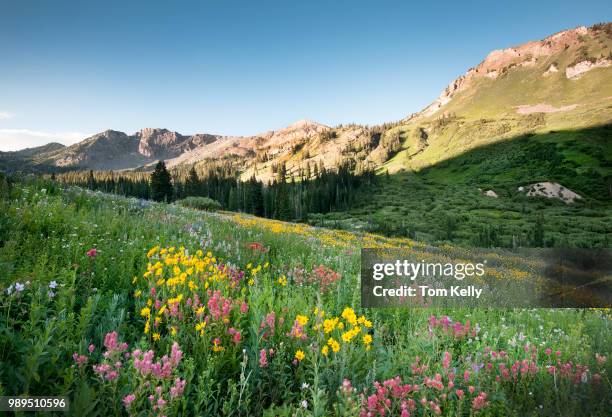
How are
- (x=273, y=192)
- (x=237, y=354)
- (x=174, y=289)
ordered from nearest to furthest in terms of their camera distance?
(x=237, y=354), (x=174, y=289), (x=273, y=192)

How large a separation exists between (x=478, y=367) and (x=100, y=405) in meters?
3.31

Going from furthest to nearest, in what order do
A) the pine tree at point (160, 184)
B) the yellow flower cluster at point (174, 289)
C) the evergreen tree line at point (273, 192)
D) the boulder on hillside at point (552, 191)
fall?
1. the boulder on hillside at point (552, 191)
2. the evergreen tree line at point (273, 192)
3. the pine tree at point (160, 184)
4. the yellow flower cluster at point (174, 289)

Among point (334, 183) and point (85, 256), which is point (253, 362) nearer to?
point (85, 256)

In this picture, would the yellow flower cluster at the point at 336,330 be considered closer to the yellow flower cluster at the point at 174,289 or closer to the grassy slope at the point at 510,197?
the yellow flower cluster at the point at 174,289

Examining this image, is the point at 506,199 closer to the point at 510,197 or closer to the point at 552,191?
the point at 510,197

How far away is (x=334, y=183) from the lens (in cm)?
16088

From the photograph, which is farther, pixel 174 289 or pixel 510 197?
pixel 510 197

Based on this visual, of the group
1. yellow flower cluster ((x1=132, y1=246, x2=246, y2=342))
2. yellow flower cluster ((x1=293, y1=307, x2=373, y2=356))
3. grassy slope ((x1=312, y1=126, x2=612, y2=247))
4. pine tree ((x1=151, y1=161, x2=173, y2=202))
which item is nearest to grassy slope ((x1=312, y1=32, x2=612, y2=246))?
grassy slope ((x1=312, y1=126, x2=612, y2=247))

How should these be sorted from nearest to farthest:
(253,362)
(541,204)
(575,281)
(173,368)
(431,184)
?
1. (173,368)
2. (253,362)
3. (575,281)
4. (541,204)
5. (431,184)

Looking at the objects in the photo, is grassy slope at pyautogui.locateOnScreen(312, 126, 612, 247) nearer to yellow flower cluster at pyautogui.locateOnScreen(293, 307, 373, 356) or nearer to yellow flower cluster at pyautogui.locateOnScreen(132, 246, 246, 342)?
yellow flower cluster at pyautogui.locateOnScreen(132, 246, 246, 342)

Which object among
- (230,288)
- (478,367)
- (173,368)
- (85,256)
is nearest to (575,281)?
(478,367)

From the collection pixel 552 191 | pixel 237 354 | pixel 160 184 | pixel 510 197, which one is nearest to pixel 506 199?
pixel 510 197

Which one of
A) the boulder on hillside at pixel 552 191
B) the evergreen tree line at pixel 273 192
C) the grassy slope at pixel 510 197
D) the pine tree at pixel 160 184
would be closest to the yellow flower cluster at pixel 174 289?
the grassy slope at pixel 510 197

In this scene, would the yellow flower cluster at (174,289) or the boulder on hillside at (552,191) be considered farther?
the boulder on hillside at (552,191)
